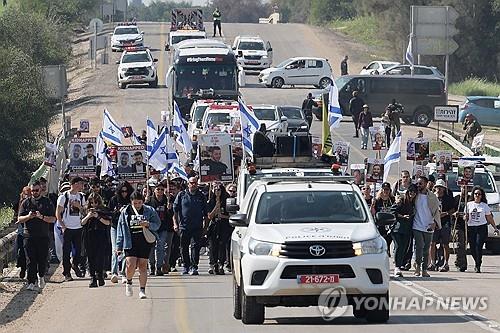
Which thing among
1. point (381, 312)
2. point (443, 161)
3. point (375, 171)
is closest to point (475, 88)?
point (443, 161)

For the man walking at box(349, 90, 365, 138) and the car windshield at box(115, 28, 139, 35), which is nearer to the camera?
the man walking at box(349, 90, 365, 138)

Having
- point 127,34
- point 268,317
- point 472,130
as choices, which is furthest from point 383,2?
point 268,317

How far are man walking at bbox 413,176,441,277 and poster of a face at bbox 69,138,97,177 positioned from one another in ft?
33.0

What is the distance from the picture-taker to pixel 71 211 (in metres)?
22.2

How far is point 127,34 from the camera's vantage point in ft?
278

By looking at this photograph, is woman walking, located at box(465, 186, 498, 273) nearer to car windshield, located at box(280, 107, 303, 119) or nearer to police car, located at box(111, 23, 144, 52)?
car windshield, located at box(280, 107, 303, 119)

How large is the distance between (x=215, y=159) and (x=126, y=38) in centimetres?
5625

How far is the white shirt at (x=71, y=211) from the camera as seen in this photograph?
72.6 ft

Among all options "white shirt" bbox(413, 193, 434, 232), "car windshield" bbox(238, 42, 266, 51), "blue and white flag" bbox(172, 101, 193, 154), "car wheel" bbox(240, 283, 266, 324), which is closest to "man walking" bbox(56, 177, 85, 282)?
"white shirt" bbox(413, 193, 434, 232)

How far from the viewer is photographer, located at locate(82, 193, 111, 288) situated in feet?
70.0

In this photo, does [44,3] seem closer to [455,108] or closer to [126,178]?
[455,108]

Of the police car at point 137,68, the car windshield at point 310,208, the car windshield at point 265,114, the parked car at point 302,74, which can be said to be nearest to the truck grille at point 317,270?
the car windshield at point 310,208

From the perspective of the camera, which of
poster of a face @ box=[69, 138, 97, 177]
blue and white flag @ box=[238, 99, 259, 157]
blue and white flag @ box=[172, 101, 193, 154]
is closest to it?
blue and white flag @ box=[238, 99, 259, 157]

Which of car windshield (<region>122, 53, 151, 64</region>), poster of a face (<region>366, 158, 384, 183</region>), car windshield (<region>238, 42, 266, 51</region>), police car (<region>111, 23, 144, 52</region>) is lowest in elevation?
poster of a face (<region>366, 158, 384, 183</region>)
